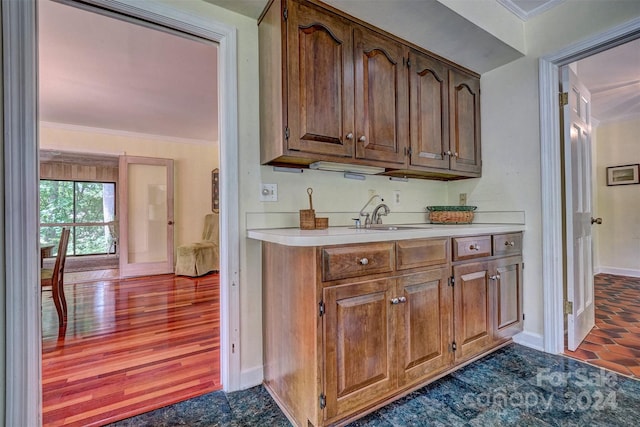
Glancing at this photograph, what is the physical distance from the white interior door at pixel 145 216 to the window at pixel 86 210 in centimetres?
288

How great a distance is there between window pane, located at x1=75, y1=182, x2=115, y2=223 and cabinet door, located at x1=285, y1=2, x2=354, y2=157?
7.73m

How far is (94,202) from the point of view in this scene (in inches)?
290

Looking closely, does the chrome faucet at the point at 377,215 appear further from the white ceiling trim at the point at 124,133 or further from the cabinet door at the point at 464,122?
the white ceiling trim at the point at 124,133

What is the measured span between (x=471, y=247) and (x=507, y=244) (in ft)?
A: 1.47

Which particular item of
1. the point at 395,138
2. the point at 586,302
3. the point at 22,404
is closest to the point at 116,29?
the point at 395,138

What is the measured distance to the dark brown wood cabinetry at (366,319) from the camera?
1225mm

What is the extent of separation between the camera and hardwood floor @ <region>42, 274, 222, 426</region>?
1.57 m

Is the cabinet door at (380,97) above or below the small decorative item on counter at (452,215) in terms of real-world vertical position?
above

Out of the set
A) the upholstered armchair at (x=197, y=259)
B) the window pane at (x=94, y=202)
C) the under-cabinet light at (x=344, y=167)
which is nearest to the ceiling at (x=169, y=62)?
the under-cabinet light at (x=344, y=167)

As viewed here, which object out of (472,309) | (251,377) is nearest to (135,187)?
(251,377)

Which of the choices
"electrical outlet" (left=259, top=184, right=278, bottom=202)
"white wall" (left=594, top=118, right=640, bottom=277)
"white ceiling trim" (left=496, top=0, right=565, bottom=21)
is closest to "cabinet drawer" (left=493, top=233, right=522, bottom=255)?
"electrical outlet" (left=259, top=184, right=278, bottom=202)

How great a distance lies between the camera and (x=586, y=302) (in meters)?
2.26

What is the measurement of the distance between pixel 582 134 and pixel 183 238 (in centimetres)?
560

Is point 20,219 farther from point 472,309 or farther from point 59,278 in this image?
point 472,309
